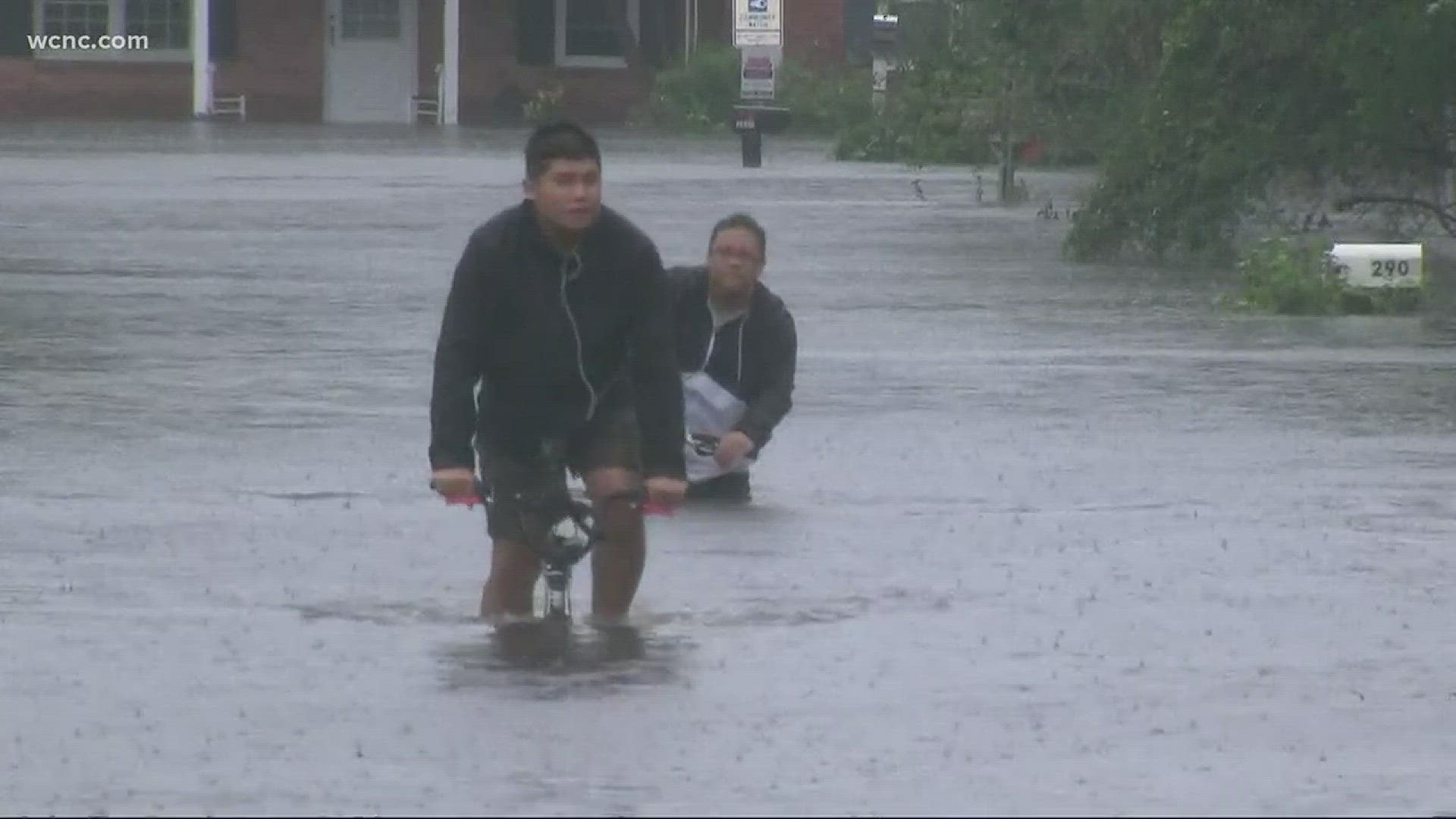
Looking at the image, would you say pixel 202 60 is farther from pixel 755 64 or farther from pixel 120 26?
pixel 755 64

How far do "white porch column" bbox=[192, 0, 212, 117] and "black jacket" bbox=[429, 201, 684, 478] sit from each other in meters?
44.3

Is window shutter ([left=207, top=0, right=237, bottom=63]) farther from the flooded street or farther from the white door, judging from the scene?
the flooded street

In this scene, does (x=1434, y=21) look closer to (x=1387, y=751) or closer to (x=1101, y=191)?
(x=1101, y=191)

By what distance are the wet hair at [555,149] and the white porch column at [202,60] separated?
4436 cm

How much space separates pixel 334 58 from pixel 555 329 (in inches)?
1813

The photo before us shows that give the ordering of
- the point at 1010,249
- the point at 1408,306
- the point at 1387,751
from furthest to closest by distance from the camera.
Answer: the point at 1010,249 → the point at 1408,306 → the point at 1387,751

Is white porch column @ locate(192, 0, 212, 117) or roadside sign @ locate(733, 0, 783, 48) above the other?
roadside sign @ locate(733, 0, 783, 48)

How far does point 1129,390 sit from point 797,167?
79.4ft

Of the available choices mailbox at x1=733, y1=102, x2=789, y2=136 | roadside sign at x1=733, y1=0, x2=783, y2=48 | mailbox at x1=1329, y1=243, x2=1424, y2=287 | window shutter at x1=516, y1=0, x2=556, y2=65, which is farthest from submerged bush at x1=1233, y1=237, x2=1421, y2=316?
window shutter at x1=516, y1=0, x2=556, y2=65

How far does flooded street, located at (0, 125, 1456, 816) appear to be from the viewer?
800 centimetres

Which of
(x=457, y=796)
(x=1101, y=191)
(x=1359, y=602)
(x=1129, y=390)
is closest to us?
(x=457, y=796)

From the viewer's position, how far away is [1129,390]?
16.2 metres

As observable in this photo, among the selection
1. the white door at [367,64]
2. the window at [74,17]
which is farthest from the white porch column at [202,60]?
the white door at [367,64]

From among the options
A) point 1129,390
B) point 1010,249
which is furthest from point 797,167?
point 1129,390
